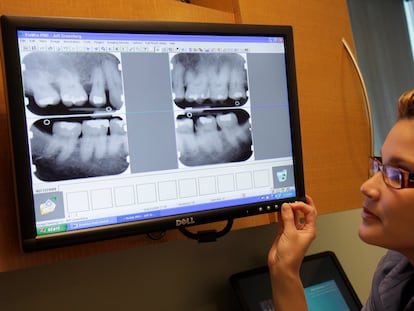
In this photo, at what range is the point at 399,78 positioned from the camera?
2547 mm

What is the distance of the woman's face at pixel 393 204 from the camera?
86cm

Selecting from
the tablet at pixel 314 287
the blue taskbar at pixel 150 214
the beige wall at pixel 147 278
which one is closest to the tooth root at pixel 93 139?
the blue taskbar at pixel 150 214

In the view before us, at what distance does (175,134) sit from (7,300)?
49 cm

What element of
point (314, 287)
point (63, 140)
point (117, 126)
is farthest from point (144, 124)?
point (314, 287)

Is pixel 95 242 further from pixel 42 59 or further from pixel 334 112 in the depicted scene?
pixel 334 112

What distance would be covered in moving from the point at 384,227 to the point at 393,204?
6 cm

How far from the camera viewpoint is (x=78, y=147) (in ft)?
2.56

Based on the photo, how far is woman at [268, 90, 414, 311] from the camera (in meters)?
0.87

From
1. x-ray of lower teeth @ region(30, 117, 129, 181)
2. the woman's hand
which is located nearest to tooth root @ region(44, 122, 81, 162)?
x-ray of lower teeth @ region(30, 117, 129, 181)

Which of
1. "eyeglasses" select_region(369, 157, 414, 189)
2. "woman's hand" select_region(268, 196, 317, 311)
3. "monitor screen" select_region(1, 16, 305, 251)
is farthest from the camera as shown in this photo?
"woman's hand" select_region(268, 196, 317, 311)

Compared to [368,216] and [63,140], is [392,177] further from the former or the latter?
[63,140]

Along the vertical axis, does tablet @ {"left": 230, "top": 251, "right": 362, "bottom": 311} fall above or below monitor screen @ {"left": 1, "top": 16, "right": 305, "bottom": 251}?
below

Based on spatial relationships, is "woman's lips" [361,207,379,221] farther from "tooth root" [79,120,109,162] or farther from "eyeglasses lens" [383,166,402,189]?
"tooth root" [79,120,109,162]

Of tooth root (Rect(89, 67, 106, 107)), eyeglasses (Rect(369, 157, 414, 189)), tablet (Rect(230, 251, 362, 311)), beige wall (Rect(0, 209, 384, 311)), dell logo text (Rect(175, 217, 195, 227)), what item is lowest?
tablet (Rect(230, 251, 362, 311))
